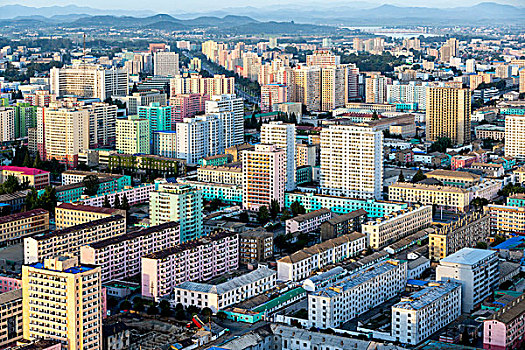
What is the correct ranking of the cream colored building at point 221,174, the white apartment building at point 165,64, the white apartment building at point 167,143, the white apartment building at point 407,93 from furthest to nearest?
the white apartment building at point 165,64 < the white apartment building at point 407,93 < the white apartment building at point 167,143 < the cream colored building at point 221,174

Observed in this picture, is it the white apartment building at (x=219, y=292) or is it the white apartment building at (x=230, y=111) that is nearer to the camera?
the white apartment building at (x=219, y=292)

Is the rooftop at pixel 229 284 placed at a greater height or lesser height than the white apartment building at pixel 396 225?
lesser

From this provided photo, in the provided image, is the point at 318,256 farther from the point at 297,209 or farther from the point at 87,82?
the point at 87,82

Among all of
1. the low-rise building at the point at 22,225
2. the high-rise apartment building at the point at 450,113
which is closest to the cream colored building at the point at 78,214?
the low-rise building at the point at 22,225

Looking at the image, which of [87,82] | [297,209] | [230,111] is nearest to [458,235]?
[297,209]

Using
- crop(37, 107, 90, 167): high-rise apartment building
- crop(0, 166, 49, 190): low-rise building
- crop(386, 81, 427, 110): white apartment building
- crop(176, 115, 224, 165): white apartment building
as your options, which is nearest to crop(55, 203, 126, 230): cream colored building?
crop(0, 166, 49, 190): low-rise building

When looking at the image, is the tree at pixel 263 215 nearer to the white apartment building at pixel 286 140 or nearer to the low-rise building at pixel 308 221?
the low-rise building at pixel 308 221

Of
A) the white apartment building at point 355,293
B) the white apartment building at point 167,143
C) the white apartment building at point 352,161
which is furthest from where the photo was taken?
the white apartment building at point 167,143
